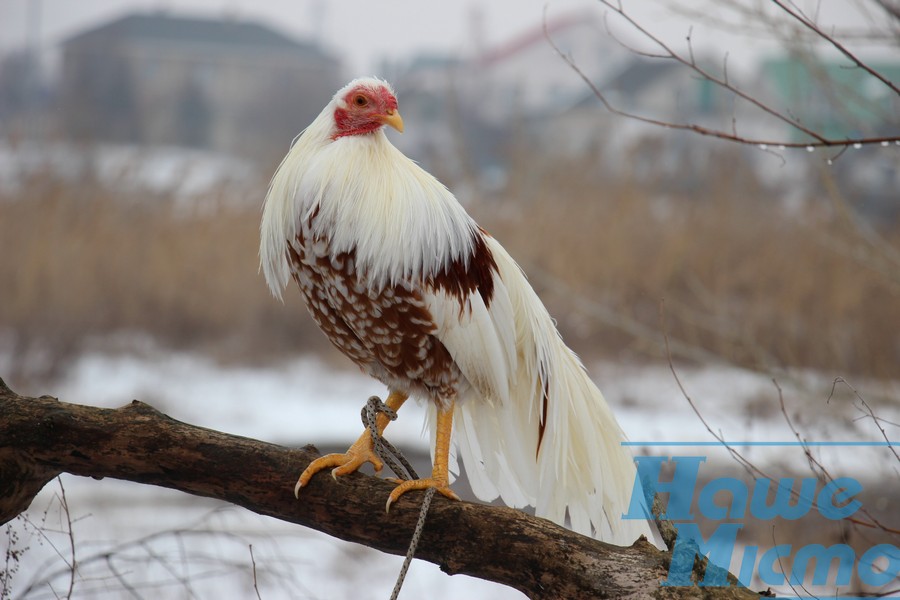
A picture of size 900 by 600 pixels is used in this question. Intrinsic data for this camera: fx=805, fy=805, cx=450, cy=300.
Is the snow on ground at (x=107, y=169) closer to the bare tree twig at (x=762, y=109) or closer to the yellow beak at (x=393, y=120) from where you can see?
the yellow beak at (x=393, y=120)

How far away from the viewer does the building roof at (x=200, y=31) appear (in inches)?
687

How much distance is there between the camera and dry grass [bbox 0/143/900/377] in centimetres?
767

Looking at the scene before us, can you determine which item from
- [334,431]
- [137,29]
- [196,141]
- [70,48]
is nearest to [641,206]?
[334,431]

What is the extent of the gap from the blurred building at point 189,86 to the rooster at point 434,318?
9.74 m

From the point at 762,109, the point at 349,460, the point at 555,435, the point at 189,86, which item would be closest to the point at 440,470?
the point at 349,460

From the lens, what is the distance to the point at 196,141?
1412 cm

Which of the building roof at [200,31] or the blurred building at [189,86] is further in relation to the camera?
the building roof at [200,31]

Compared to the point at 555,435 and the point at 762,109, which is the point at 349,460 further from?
the point at 762,109

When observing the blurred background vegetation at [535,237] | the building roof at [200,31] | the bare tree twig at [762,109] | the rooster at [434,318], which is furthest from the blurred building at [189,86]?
the bare tree twig at [762,109]

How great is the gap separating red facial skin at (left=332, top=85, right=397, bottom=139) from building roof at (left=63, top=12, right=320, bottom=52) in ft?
54.3

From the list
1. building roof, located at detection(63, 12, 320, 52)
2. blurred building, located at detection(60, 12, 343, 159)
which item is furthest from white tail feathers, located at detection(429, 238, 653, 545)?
building roof, located at detection(63, 12, 320, 52)

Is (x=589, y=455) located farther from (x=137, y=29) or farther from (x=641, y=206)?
(x=137, y=29)

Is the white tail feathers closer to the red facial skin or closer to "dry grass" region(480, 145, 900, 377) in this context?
the red facial skin

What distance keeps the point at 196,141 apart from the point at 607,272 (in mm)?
8851
